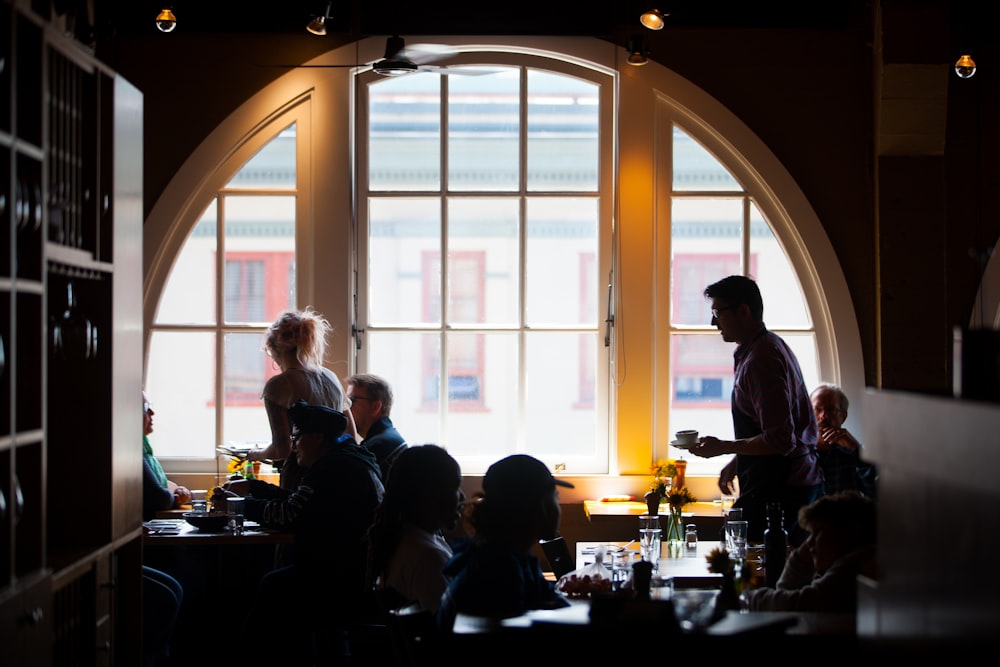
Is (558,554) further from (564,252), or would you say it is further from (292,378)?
(564,252)

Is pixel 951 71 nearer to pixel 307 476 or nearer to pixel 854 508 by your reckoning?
pixel 854 508

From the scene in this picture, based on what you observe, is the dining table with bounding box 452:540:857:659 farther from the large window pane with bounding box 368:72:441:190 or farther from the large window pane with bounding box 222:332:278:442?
the large window pane with bounding box 368:72:441:190

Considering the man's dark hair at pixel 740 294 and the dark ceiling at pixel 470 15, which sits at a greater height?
the dark ceiling at pixel 470 15

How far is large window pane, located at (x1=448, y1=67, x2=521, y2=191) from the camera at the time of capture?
620 centimetres

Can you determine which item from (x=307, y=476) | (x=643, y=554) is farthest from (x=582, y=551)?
(x=307, y=476)

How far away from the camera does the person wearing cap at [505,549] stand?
315cm

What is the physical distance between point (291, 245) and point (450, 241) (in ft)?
2.90

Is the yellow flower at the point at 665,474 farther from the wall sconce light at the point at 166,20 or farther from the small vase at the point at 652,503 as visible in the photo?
the wall sconce light at the point at 166,20

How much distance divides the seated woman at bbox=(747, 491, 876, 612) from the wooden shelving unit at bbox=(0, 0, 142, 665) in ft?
6.85

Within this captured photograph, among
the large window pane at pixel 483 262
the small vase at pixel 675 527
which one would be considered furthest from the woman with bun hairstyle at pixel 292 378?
the small vase at pixel 675 527

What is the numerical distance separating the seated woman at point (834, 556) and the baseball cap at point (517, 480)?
0.75 m

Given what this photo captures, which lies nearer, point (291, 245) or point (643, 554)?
point (643, 554)

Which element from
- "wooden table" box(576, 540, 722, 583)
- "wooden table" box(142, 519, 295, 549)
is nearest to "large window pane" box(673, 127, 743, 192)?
"wooden table" box(576, 540, 722, 583)

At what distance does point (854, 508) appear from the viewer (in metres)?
3.42
